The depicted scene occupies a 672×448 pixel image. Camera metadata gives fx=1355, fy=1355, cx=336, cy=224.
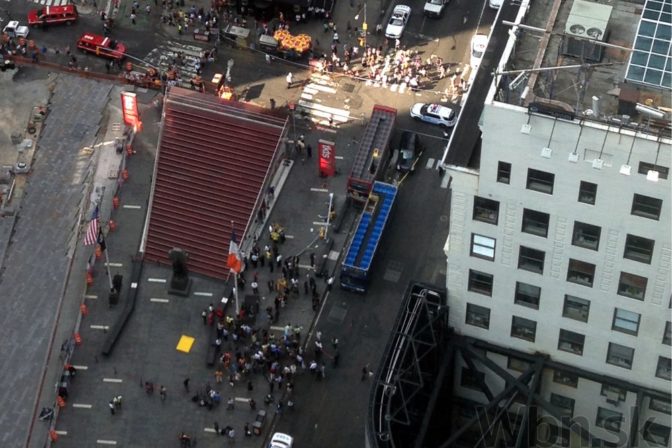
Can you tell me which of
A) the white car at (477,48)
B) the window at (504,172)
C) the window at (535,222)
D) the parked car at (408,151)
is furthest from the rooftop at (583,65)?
the white car at (477,48)

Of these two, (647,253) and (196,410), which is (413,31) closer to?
(196,410)

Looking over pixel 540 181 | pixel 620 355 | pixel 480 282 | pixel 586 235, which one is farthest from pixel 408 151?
pixel 540 181

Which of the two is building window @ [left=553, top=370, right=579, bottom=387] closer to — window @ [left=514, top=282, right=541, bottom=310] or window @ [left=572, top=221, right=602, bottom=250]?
window @ [left=514, top=282, right=541, bottom=310]

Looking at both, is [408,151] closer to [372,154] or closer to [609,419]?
[372,154]

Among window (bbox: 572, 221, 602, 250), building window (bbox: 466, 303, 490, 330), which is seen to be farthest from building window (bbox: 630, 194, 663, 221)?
building window (bbox: 466, 303, 490, 330)

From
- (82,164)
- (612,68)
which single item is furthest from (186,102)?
(612,68)

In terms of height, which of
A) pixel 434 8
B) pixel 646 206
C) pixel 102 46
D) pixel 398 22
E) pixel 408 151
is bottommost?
pixel 408 151
